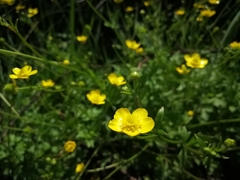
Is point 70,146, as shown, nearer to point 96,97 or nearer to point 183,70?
point 96,97

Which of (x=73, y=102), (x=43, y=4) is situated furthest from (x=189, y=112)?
(x=43, y=4)

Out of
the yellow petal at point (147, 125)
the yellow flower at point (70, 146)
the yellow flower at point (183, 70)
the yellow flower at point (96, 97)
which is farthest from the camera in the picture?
the yellow flower at point (183, 70)

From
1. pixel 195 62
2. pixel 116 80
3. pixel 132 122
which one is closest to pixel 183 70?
pixel 195 62

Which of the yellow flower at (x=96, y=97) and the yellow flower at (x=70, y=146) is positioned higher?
the yellow flower at (x=96, y=97)

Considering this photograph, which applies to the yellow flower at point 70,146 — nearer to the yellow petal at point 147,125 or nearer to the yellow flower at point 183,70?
the yellow petal at point 147,125

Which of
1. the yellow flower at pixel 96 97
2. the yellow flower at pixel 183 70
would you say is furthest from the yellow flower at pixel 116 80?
the yellow flower at pixel 183 70

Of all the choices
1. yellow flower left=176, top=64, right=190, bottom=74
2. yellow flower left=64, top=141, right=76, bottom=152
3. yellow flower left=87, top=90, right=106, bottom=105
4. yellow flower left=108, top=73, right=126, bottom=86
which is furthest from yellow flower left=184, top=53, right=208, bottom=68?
yellow flower left=64, top=141, right=76, bottom=152

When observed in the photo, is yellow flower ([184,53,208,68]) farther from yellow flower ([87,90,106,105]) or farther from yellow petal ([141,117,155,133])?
yellow petal ([141,117,155,133])
